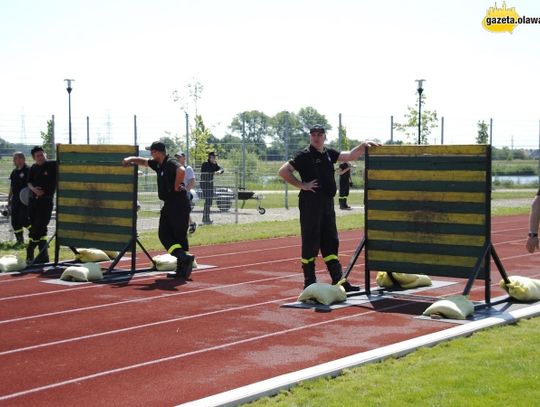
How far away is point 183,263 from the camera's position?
42.1 feet

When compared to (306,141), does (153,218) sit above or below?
below

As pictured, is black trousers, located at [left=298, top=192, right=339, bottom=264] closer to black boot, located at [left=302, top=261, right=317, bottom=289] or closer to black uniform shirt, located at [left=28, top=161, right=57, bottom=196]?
black boot, located at [left=302, top=261, right=317, bottom=289]

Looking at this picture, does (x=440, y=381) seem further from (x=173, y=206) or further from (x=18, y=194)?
(x=18, y=194)

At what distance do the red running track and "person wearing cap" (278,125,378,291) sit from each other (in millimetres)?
682

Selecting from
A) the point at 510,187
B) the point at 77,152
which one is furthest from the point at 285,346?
the point at 510,187

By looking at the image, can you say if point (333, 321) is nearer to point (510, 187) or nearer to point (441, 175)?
point (441, 175)

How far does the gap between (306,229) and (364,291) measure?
3.72 ft

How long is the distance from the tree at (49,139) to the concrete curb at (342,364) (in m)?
18.2

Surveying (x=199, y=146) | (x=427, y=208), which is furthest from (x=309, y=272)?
(x=199, y=146)

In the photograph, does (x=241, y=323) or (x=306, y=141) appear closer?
(x=241, y=323)

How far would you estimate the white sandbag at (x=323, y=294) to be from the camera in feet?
34.2

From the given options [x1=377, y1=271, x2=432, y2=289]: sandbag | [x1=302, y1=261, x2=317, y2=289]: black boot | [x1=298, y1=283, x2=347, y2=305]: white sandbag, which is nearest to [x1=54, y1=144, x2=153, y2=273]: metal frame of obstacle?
[x1=302, y1=261, x2=317, y2=289]: black boot

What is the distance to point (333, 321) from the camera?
9453 mm

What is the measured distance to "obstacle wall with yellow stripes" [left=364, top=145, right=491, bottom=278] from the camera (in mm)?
10383
